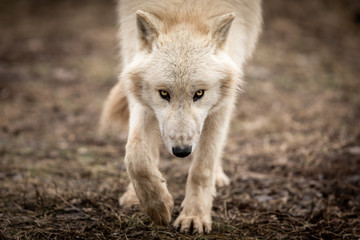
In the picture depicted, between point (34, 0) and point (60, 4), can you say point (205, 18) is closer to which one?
point (60, 4)

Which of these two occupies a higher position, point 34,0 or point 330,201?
point 34,0

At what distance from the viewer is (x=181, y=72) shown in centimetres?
256

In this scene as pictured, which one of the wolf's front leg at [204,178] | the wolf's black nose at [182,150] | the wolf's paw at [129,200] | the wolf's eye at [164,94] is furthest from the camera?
the wolf's paw at [129,200]

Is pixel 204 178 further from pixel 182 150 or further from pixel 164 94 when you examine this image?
pixel 164 94

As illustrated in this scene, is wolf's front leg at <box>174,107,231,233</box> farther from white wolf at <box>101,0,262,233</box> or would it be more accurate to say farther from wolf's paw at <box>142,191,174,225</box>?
wolf's paw at <box>142,191,174,225</box>

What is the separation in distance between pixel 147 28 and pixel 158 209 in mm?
1403

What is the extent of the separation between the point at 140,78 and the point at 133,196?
1177 mm

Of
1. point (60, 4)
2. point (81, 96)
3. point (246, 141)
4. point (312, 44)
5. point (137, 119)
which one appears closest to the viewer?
point (137, 119)

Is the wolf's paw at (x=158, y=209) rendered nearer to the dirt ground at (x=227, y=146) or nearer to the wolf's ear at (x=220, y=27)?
the dirt ground at (x=227, y=146)

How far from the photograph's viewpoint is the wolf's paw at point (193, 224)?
9.27 ft

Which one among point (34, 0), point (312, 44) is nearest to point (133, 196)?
point (312, 44)

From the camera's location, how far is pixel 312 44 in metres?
11.0

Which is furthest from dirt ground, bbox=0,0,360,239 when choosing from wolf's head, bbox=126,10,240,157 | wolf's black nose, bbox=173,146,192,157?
wolf's head, bbox=126,10,240,157

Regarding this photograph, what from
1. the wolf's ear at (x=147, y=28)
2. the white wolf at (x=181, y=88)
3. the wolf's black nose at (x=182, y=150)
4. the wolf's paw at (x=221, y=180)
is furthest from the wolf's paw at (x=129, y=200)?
the wolf's ear at (x=147, y=28)
